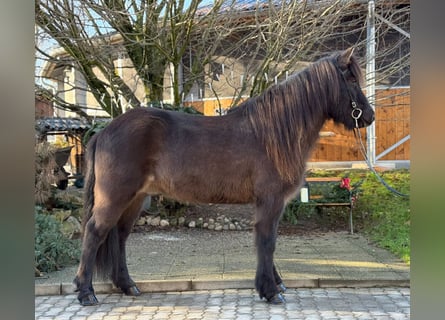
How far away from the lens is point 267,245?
3.85 m

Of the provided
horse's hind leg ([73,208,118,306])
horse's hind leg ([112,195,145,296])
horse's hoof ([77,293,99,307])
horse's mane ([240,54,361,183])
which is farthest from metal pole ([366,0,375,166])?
horse's hoof ([77,293,99,307])

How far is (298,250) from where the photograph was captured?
582 centimetres

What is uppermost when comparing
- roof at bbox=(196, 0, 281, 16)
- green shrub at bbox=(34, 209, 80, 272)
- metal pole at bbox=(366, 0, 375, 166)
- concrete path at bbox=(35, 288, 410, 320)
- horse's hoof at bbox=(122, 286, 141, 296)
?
roof at bbox=(196, 0, 281, 16)

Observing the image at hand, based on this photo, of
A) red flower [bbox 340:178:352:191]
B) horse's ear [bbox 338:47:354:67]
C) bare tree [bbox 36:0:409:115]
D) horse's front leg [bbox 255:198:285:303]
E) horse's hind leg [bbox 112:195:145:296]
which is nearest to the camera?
horse's front leg [bbox 255:198:285:303]

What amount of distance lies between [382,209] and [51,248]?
5.39 metres

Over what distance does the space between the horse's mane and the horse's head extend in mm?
20

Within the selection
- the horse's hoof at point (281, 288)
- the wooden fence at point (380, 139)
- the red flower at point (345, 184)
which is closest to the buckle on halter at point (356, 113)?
the horse's hoof at point (281, 288)

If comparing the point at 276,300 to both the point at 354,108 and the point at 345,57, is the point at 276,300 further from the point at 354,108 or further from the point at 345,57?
the point at 345,57

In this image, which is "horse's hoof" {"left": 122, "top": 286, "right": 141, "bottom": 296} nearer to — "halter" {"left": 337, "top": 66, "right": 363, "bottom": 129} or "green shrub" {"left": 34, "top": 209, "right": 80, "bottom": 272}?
"green shrub" {"left": 34, "top": 209, "right": 80, "bottom": 272}

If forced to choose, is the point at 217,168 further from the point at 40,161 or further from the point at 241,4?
the point at 241,4

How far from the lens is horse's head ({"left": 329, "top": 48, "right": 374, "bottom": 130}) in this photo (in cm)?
395

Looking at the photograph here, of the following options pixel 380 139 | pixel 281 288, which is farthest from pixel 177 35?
pixel 380 139
